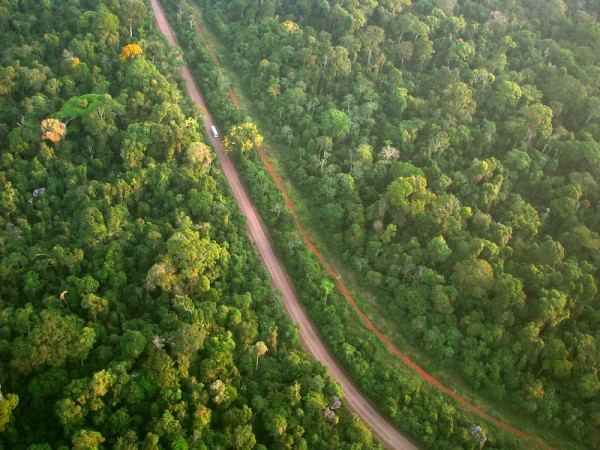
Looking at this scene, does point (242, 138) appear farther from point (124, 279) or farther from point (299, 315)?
point (124, 279)

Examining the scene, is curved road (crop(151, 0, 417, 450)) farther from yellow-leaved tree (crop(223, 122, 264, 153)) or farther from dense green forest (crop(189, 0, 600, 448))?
yellow-leaved tree (crop(223, 122, 264, 153))

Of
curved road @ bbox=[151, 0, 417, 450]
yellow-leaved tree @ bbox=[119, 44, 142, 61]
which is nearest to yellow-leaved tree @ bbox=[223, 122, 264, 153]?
curved road @ bbox=[151, 0, 417, 450]

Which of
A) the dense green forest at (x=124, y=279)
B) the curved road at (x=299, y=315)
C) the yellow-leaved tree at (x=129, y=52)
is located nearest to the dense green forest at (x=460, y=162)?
the curved road at (x=299, y=315)

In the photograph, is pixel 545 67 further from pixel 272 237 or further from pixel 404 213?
pixel 272 237

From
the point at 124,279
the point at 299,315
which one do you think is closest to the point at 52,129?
the point at 124,279

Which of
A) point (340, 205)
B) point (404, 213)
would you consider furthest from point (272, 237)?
point (404, 213)
